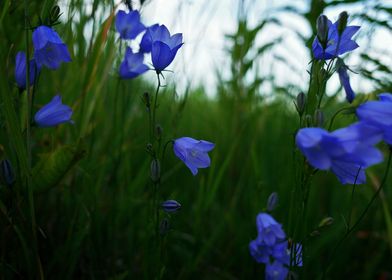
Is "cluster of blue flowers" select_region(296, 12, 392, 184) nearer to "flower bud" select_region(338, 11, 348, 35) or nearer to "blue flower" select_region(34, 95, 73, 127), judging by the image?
"flower bud" select_region(338, 11, 348, 35)

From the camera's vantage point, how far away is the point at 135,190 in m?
2.05

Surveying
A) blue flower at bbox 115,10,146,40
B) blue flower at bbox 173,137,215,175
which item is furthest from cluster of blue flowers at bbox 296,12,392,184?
blue flower at bbox 115,10,146,40

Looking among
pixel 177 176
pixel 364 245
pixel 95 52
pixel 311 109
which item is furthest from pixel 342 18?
pixel 177 176

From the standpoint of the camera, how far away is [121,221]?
1.89 metres

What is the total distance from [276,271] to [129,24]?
1.04 meters

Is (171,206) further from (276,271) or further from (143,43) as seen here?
(143,43)

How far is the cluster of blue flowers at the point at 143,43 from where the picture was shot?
3.92 feet

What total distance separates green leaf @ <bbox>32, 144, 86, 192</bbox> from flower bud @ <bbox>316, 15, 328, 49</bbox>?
2.48ft

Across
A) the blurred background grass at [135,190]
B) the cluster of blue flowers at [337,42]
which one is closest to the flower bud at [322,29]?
the cluster of blue flowers at [337,42]

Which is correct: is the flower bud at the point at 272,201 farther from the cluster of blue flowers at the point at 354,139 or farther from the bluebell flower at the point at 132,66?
the bluebell flower at the point at 132,66

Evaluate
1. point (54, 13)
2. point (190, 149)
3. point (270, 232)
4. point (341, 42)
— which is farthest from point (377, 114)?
point (54, 13)

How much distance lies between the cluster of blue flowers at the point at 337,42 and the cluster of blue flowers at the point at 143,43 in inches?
15.1

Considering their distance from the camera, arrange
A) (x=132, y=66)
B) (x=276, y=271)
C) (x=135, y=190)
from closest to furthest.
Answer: (x=276, y=271)
(x=132, y=66)
(x=135, y=190)

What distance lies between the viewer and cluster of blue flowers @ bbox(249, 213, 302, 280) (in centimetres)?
139
